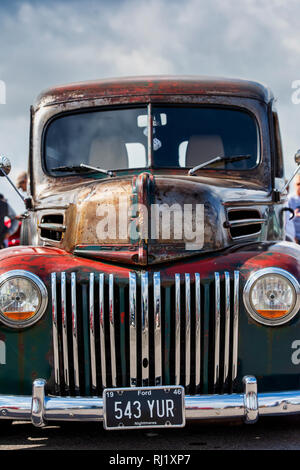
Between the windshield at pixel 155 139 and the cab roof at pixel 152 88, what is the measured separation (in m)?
0.13

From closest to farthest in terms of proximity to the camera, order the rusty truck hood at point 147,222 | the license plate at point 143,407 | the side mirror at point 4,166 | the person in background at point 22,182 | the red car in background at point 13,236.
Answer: the license plate at point 143,407 → the rusty truck hood at point 147,222 → the side mirror at point 4,166 → the red car in background at point 13,236 → the person in background at point 22,182

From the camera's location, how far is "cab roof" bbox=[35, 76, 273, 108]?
431cm

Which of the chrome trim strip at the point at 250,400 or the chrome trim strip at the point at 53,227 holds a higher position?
the chrome trim strip at the point at 53,227

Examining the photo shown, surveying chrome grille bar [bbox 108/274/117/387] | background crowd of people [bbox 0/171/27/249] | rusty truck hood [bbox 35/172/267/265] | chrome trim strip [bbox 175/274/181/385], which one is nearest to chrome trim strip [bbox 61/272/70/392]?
chrome grille bar [bbox 108/274/117/387]

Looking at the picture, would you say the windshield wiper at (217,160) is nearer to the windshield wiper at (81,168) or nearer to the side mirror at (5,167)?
the windshield wiper at (81,168)

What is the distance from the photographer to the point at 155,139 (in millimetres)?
4121

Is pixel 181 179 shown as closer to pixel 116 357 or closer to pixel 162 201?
pixel 162 201

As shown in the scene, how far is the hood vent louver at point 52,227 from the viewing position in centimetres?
364

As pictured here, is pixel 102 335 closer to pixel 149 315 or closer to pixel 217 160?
pixel 149 315

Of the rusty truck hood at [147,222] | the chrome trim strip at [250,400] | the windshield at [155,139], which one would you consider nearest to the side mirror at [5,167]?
the windshield at [155,139]

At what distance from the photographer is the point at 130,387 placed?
280 centimetres

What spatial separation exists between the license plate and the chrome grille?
137 mm
